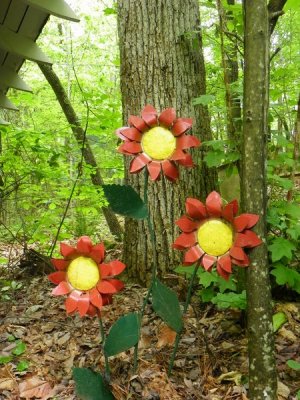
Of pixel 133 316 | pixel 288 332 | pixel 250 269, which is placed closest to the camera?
pixel 250 269

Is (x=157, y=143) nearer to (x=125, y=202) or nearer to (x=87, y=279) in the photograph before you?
(x=125, y=202)

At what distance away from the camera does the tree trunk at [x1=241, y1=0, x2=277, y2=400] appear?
146 cm

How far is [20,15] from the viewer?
9.53ft

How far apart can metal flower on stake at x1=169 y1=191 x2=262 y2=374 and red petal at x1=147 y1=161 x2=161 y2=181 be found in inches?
6.7

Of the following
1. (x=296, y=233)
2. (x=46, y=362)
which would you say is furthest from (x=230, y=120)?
(x=46, y=362)

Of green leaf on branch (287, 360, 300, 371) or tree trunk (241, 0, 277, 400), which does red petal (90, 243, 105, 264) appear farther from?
green leaf on branch (287, 360, 300, 371)

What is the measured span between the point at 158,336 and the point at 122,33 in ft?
7.48

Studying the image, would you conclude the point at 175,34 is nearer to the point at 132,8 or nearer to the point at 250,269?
the point at 132,8

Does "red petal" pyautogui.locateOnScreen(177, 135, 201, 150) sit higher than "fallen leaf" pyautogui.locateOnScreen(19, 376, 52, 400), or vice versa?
"red petal" pyautogui.locateOnScreen(177, 135, 201, 150)

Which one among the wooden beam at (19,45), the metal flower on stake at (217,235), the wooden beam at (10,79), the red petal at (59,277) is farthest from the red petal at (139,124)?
the wooden beam at (10,79)

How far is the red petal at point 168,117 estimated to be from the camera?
4.77 feet

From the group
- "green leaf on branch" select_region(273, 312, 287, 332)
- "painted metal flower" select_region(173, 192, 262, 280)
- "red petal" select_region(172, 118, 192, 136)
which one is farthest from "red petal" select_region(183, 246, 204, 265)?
"green leaf on branch" select_region(273, 312, 287, 332)

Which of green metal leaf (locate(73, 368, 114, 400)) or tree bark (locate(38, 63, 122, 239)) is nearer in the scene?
green metal leaf (locate(73, 368, 114, 400))

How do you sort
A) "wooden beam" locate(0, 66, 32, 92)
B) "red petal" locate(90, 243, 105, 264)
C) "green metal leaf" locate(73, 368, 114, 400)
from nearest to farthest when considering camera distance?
"red petal" locate(90, 243, 105, 264), "green metal leaf" locate(73, 368, 114, 400), "wooden beam" locate(0, 66, 32, 92)
